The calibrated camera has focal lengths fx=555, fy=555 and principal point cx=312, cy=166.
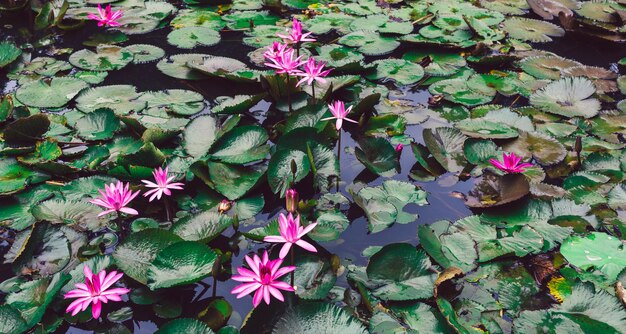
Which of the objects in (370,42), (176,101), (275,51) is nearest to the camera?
(275,51)

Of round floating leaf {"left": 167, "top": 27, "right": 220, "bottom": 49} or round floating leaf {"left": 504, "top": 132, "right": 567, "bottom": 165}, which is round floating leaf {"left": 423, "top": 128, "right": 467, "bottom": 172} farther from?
round floating leaf {"left": 167, "top": 27, "right": 220, "bottom": 49}

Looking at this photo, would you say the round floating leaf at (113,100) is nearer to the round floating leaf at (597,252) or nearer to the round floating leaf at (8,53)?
the round floating leaf at (8,53)

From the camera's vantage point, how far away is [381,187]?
2.61 meters

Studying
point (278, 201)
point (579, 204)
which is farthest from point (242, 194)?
point (579, 204)

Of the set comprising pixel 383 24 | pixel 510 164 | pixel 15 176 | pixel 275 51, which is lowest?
pixel 15 176

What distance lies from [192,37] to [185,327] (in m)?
2.70

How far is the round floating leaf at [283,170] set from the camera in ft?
8.14

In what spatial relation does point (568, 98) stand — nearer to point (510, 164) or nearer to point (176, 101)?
point (510, 164)

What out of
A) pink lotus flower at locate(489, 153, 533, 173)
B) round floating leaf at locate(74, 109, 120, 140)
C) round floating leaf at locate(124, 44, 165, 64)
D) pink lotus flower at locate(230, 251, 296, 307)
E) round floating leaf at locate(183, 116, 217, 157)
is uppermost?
pink lotus flower at locate(230, 251, 296, 307)

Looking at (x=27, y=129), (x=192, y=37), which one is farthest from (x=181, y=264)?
(x=192, y=37)

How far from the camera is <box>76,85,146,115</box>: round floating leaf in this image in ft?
10.4

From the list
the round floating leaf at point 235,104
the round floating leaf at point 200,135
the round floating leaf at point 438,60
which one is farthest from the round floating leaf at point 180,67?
the round floating leaf at point 438,60

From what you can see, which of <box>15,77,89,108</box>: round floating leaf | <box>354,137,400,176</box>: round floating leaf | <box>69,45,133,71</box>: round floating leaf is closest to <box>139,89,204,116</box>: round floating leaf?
<box>15,77,89,108</box>: round floating leaf

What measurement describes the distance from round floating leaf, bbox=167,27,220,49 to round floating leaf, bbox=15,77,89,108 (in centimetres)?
80
